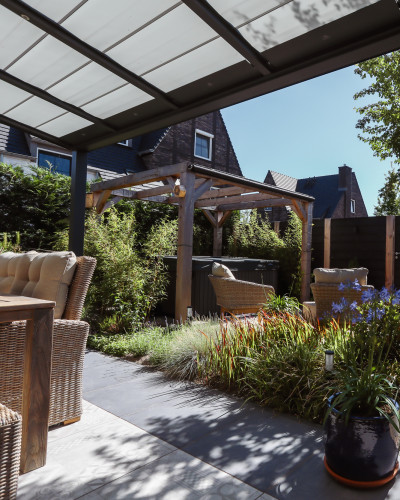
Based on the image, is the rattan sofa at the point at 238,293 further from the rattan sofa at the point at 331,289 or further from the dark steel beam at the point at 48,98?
the dark steel beam at the point at 48,98

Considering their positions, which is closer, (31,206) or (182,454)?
(182,454)

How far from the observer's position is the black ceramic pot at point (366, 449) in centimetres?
182

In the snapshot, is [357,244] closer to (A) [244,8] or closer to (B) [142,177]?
(B) [142,177]

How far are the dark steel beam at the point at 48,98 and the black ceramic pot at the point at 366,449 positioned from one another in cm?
325

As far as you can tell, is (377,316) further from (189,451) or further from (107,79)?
(107,79)

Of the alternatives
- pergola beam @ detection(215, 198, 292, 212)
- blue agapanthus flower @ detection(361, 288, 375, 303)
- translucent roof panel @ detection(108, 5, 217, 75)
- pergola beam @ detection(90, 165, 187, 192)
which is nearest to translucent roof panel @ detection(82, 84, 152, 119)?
translucent roof panel @ detection(108, 5, 217, 75)

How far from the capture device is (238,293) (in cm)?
553

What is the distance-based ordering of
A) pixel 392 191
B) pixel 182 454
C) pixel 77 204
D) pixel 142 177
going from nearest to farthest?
pixel 182 454, pixel 77 204, pixel 142 177, pixel 392 191

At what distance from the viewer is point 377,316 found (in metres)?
2.52

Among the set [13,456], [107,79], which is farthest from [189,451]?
[107,79]

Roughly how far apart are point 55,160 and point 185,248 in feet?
26.6

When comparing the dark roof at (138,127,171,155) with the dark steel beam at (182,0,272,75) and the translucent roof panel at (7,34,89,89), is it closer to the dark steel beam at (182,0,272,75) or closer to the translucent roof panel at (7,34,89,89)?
the translucent roof panel at (7,34,89,89)

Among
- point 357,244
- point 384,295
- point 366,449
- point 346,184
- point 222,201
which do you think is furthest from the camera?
point 346,184

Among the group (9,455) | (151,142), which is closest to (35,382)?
(9,455)
